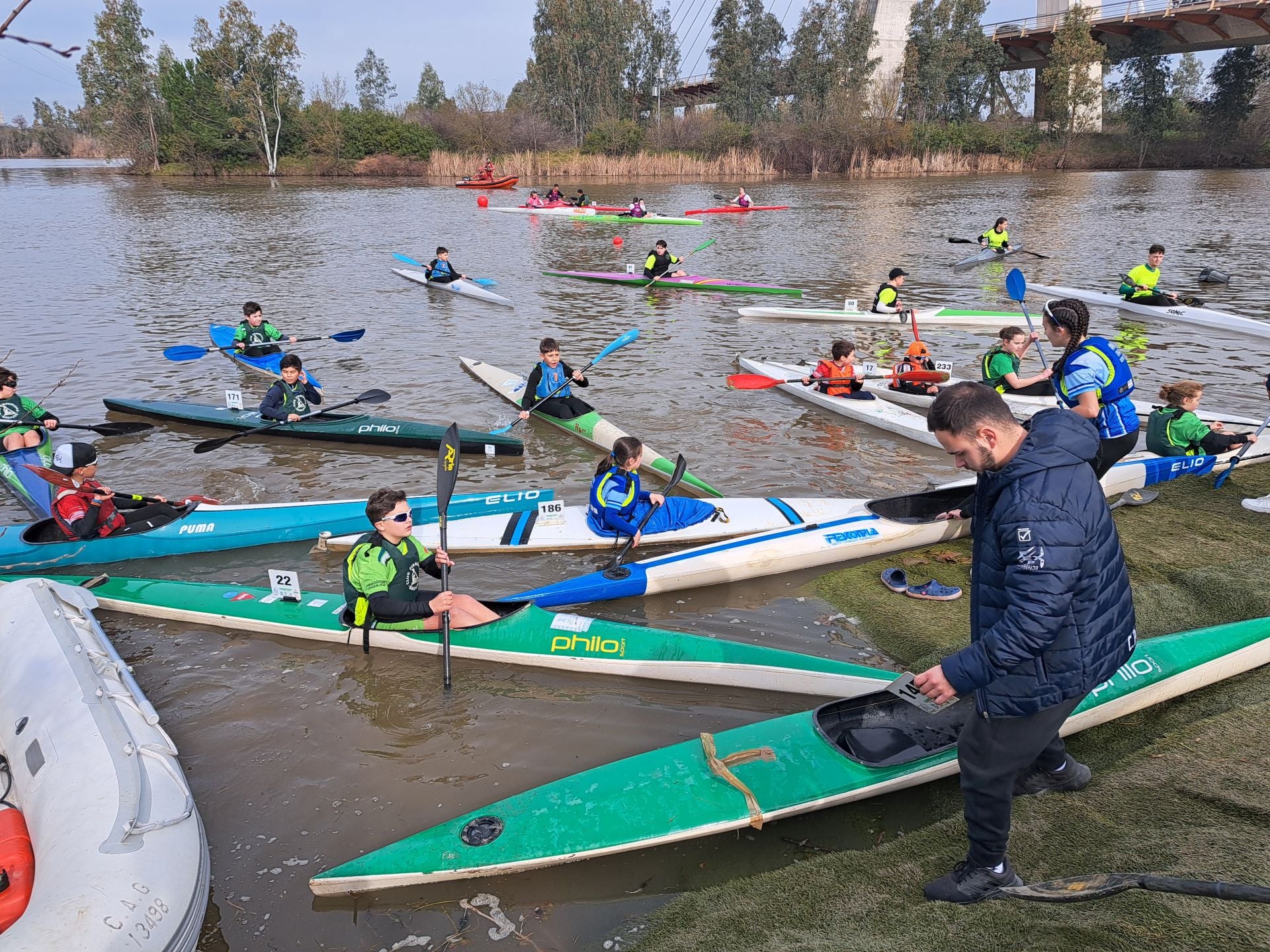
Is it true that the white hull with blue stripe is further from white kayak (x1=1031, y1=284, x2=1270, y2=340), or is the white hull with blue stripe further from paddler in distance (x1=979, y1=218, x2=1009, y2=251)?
paddler in distance (x1=979, y1=218, x2=1009, y2=251)

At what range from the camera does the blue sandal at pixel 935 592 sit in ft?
19.7

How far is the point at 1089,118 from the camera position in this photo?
49031mm

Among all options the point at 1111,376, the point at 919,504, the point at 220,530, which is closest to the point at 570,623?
the point at 919,504

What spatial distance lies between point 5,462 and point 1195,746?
9.65m

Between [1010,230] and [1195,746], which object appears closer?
[1195,746]

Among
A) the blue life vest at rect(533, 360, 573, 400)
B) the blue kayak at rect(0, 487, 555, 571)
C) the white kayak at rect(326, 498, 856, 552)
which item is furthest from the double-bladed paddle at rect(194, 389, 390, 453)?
the white kayak at rect(326, 498, 856, 552)

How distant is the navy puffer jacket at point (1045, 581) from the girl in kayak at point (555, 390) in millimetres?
7412

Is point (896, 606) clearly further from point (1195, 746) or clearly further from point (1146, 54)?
point (1146, 54)

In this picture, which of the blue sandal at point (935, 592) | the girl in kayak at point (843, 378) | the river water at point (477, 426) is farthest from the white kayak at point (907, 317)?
the blue sandal at point (935, 592)

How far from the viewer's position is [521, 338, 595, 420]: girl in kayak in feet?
32.4

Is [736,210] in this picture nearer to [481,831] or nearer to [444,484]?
[444,484]

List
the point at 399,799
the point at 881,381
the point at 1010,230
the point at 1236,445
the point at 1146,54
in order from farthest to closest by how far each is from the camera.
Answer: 1. the point at 1146,54
2. the point at 1010,230
3. the point at 881,381
4. the point at 1236,445
5. the point at 399,799

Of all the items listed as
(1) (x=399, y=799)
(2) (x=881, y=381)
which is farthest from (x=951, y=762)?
(2) (x=881, y=381)

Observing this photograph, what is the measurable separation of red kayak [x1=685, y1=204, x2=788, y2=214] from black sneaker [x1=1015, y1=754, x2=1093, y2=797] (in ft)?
87.9
